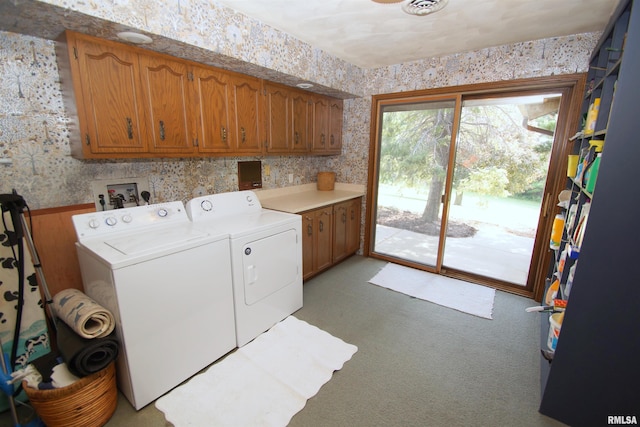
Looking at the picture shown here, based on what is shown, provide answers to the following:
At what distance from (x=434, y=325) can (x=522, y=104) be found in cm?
242

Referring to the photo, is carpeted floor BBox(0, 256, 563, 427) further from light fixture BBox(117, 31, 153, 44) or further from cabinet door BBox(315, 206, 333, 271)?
light fixture BBox(117, 31, 153, 44)

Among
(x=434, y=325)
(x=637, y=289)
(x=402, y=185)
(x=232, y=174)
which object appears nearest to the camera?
(x=637, y=289)

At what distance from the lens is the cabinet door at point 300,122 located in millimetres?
3015

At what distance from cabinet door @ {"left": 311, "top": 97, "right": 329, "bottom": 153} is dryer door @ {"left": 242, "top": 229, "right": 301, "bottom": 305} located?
138 cm

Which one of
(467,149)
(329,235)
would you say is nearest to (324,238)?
(329,235)

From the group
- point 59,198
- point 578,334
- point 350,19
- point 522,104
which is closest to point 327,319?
point 578,334

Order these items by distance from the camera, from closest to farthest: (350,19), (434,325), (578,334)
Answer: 1. (578,334)
2. (350,19)
3. (434,325)

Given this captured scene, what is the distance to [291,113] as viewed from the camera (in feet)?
9.76

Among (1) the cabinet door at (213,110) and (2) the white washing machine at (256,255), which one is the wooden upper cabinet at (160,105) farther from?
(2) the white washing machine at (256,255)

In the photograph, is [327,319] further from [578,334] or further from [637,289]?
[637,289]

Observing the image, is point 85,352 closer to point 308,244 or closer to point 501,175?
point 308,244

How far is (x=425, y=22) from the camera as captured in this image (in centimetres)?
213

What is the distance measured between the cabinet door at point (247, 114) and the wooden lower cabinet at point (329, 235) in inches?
33.2

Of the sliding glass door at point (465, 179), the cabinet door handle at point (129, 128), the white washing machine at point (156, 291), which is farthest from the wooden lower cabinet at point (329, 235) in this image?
the cabinet door handle at point (129, 128)
